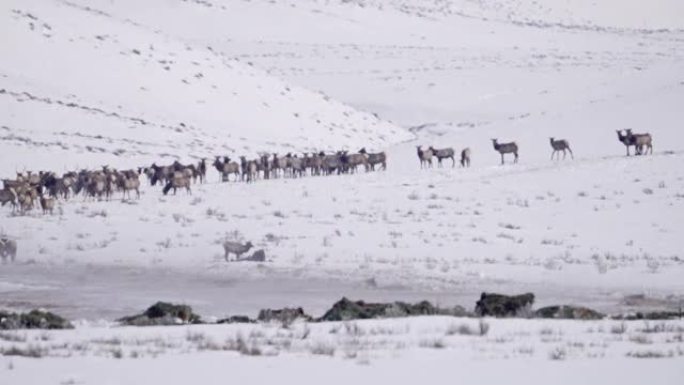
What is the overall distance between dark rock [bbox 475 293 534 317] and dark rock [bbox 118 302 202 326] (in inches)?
146

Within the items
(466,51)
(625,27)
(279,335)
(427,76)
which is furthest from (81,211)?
(625,27)

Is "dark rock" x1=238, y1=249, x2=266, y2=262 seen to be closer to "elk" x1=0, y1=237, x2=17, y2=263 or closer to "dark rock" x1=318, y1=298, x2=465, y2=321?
"elk" x1=0, y1=237, x2=17, y2=263

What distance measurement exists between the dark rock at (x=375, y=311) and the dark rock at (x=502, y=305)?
30 centimetres

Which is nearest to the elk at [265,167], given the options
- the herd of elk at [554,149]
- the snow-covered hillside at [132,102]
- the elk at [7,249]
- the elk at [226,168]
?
the elk at [226,168]

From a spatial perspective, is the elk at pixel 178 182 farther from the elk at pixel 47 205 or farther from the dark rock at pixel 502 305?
the dark rock at pixel 502 305

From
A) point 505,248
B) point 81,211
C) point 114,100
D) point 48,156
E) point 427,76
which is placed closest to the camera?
point 505,248

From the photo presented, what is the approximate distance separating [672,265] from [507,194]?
14.1 metres

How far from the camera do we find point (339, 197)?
39.3m

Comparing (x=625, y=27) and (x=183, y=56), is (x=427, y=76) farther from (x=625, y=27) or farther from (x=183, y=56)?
(x=625, y=27)

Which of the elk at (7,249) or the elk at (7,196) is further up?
the elk at (7,196)

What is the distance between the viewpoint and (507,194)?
39.5 meters

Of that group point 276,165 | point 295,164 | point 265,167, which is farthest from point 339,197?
point 295,164

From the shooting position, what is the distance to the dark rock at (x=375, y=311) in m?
16.4

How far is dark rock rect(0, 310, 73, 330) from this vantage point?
51.4 ft
